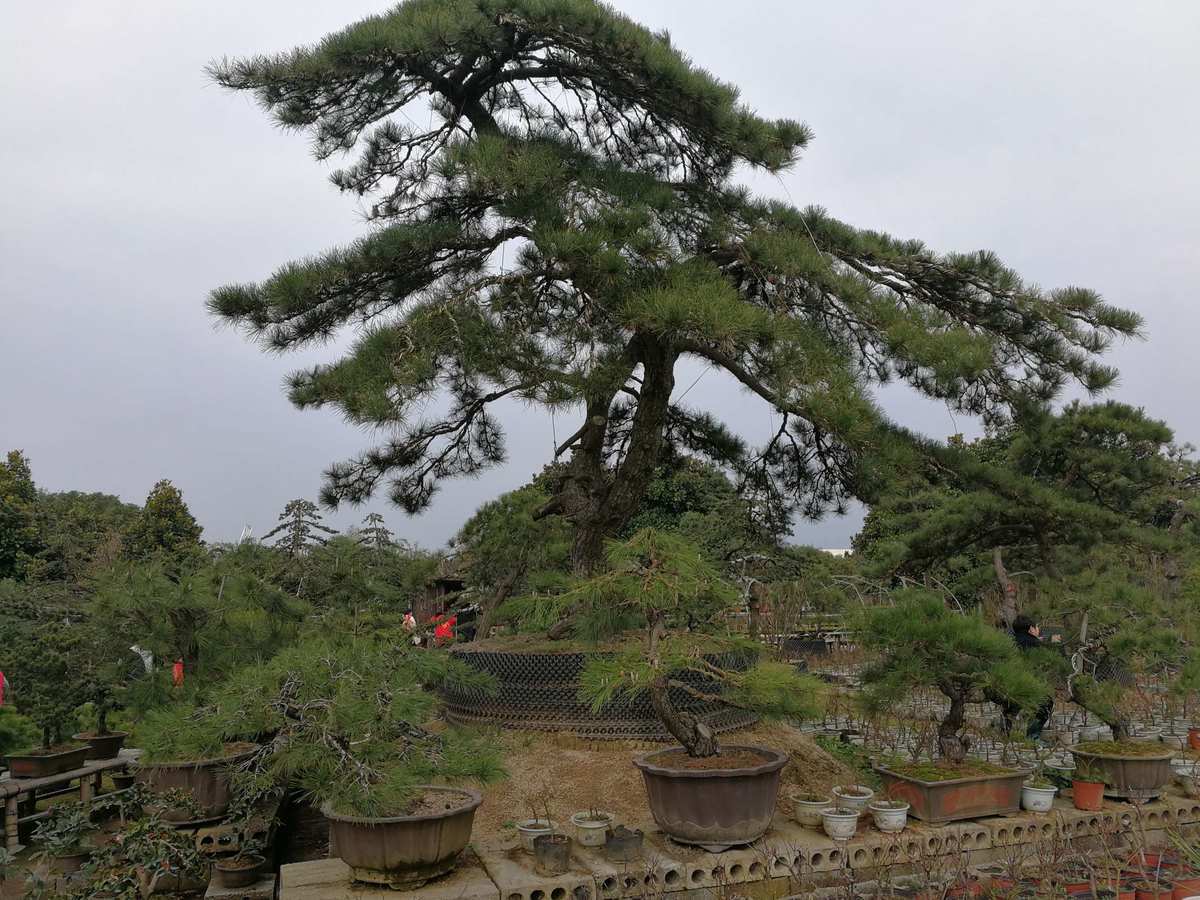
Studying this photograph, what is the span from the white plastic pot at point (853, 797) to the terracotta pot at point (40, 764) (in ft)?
14.2

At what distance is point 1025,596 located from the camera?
745 cm

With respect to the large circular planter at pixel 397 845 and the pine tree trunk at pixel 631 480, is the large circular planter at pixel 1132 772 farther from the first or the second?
the large circular planter at pixel 397 845

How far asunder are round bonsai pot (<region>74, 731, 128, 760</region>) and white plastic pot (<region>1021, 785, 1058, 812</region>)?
5437 mm

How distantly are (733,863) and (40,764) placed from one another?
13.5 ft

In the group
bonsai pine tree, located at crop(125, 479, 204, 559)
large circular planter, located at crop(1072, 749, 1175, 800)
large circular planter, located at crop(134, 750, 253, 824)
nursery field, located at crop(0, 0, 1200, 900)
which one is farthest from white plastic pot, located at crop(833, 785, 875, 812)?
bonsai pine tree, located at crop(125, 479, 204, 559)

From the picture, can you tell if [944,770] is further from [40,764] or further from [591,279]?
[40,764]

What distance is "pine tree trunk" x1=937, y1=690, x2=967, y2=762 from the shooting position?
13.4ft

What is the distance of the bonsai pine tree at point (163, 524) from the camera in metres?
20.6

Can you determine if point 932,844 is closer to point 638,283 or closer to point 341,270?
point 638,283

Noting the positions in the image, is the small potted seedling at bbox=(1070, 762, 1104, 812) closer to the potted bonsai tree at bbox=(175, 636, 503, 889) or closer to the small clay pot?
the small clay pot

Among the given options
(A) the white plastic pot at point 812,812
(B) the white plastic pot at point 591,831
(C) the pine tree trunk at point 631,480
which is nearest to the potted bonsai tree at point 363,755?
(B) the white plastic pot at point 591,831

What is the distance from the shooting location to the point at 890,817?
371 centimetres

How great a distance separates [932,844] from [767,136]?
11.9 feet

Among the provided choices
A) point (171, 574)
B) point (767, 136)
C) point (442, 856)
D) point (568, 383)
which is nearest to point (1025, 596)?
point (767, 136)
